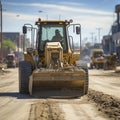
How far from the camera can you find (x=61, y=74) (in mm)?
18562

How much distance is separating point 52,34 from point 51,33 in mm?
68

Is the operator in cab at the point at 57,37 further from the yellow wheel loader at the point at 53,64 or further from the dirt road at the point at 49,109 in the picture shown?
the dirt road at the point at 49,109

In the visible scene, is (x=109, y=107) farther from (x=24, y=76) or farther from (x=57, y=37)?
(x=57, y=37)

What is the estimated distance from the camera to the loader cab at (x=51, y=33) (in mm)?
21672

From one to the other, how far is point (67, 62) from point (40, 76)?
311 cm

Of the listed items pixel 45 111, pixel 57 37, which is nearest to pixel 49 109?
pixel 45 111

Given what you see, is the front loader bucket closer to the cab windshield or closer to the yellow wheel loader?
the yellow wheel loader

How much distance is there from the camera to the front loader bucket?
18484 millimetres

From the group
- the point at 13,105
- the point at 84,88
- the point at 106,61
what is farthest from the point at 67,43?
the point at 106,61

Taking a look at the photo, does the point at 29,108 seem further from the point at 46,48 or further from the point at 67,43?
the point at 67,43

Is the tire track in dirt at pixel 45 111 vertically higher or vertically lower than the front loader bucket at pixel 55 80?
lower

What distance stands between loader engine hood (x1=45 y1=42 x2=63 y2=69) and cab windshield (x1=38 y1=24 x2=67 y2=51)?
47.7 inches

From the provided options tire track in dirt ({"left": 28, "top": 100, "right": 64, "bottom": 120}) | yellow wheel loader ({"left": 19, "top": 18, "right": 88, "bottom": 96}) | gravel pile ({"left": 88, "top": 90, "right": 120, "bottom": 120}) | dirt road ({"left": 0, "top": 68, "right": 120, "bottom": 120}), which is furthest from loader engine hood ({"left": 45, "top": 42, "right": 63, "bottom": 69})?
tire track in dirt ({"left": 28, "top": 100, "right": 64, "bottom": 120})

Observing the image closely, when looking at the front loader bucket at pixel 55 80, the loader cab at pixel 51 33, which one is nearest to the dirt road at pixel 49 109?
the front loader bucket at pixel 55 80
